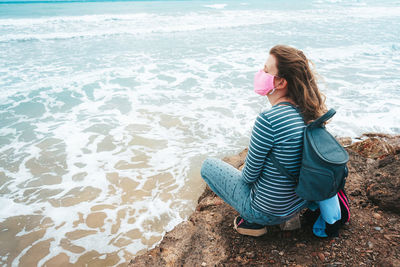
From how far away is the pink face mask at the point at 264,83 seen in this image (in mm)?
2069

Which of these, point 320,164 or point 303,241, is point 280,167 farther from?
point 303,241

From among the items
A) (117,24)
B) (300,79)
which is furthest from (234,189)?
(117,24)

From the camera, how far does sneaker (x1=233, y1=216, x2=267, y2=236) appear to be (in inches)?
97.6

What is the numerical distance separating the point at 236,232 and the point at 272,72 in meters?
1.62

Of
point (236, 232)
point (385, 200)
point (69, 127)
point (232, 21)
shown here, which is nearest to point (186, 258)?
point (236, 232)

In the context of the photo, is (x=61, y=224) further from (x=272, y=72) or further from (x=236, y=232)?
(x=272, y=72)

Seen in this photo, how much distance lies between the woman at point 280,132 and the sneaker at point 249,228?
0.17 meters

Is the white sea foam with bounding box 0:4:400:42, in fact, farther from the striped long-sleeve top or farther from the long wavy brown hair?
the striped long-sleeve top

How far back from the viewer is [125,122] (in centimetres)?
662

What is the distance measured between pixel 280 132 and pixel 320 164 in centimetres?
→ 34

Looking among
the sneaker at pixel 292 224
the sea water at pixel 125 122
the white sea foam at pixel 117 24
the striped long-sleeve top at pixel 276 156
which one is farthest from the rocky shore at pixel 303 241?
the white sea foam at pixel 117 24

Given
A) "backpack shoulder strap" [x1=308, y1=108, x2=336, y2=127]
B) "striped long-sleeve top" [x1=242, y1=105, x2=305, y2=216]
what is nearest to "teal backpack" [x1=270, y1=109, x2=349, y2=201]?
"backpack shoulder strap" [x1=308, y1=108, x2=336, y2=127]

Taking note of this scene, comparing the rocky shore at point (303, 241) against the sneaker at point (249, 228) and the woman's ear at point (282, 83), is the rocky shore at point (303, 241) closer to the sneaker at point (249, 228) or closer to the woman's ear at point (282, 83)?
the sneaker at point (249, 228)

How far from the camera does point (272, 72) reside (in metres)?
2.07
